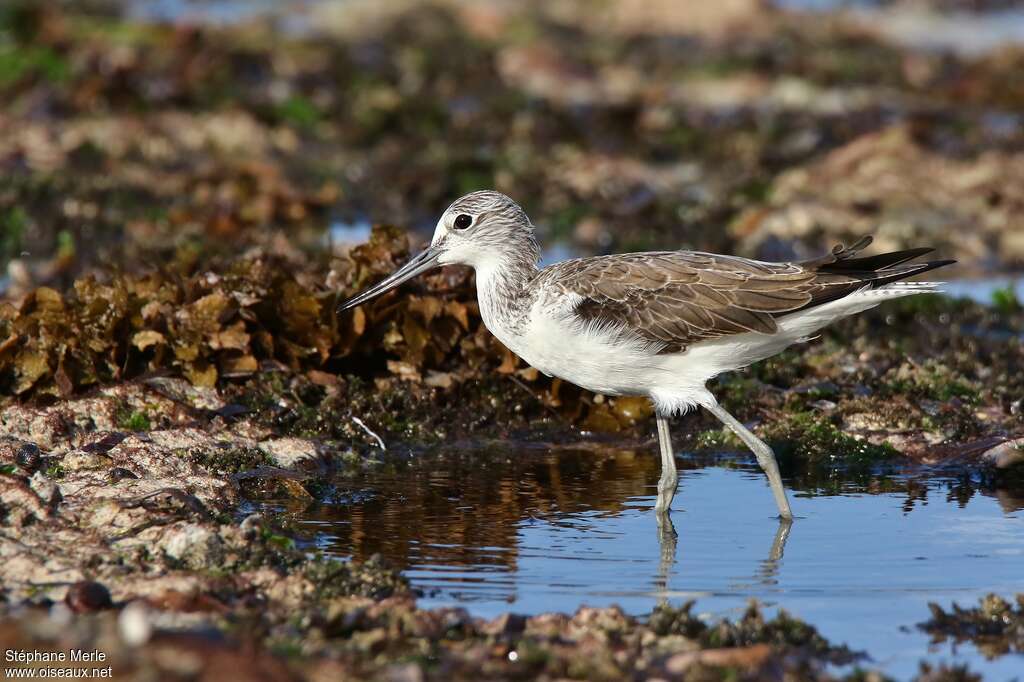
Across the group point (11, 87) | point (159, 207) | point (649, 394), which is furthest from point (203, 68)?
point (649, 394)

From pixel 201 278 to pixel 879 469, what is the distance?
439 cm

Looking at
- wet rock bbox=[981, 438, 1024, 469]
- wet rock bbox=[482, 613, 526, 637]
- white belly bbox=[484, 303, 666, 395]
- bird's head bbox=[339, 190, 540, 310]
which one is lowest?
wet rock bbox=[482, 613, 526, 637]

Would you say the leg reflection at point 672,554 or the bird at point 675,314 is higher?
the bird at point 675,314

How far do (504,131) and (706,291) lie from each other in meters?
9.44

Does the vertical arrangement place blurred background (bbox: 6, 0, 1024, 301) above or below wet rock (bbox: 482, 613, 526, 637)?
above

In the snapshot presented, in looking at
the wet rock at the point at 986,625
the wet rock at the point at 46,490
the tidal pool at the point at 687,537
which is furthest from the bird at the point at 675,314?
the wet rock at the point at 46,490

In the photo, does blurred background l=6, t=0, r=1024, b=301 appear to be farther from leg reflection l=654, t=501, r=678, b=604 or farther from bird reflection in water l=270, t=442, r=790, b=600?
leg reflection l=654, t=501, r=678, b=604

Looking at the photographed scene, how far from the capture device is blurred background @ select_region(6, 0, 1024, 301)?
1387 cm

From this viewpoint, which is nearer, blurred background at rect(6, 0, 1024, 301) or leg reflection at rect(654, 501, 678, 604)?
leg reflection at rect(654, 501, 678, 604)

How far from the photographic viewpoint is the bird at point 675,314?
782cm

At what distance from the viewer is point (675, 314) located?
7883mm

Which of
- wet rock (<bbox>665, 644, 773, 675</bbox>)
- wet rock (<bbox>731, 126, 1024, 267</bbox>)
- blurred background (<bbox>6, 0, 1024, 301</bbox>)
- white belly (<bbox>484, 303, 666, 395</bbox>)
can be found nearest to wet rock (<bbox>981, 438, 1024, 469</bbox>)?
white belly (<bbox>484, 303, 666, 395</bbox>)

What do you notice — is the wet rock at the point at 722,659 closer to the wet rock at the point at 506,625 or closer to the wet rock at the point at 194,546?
the wet rock at the point at 506,625

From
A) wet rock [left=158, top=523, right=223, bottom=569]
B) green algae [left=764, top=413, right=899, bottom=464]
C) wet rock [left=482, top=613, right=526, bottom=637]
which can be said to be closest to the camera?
wet rock [left=482, top=613, right=526, bottom=637]
